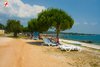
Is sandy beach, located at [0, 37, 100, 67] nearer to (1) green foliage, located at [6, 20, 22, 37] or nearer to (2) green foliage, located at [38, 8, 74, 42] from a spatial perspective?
(2) green foliage, located at [38, 8, 74, 42]

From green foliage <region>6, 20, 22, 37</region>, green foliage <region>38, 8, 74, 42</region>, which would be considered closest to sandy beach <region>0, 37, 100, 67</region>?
green foliage <region>38, 8, 74, 42</region>

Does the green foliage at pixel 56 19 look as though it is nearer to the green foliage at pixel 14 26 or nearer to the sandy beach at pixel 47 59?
the sandy beach at pixel 47 59

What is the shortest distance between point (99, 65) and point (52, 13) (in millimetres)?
24674

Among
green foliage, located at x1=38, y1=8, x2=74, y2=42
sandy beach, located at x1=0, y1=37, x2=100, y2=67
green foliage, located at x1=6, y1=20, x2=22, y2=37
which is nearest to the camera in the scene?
sandy beach, located at x1=0, y1=37, x2=100, y2=67

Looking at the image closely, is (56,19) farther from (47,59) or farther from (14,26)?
(14,26)

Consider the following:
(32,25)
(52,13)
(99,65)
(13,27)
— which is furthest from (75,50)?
(13,27)

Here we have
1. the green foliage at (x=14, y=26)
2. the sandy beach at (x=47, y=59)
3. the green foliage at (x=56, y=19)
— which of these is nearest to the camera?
the sandy beach at (x=47, y=59)

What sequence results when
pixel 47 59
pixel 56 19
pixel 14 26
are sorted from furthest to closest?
pixel 14 26, pixel 56 19, pixel 47 59

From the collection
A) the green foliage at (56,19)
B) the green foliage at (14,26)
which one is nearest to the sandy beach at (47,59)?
the green foliage at (56,19)

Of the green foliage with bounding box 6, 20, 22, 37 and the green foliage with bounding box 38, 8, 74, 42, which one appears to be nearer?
the green foliage with bounding box 38, 8, 74, 42

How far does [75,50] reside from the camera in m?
25.8

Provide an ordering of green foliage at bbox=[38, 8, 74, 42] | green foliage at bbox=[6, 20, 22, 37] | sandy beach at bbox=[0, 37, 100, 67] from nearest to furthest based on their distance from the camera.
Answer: sandy beach at bbox=[0, 37, 100, 67], green foliage at bbox=[38, 8, 74, 42], green foliage at bbox=[6, 20, 22, 37]

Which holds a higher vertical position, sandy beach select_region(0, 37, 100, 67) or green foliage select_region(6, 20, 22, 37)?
green foliage select_region(6, 20, 22, 37)

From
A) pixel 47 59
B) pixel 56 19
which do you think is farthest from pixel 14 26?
pixel 47 59
